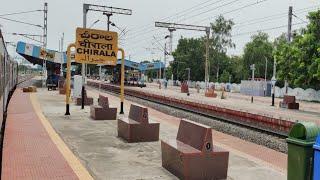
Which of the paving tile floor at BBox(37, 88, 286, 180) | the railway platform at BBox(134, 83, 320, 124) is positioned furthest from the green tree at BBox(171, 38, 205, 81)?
the paving tile floor at BBox(37, 88, 286, 180)

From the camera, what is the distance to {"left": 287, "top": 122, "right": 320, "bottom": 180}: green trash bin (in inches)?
205

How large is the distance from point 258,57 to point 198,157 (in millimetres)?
80113

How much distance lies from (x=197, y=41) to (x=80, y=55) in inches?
2799

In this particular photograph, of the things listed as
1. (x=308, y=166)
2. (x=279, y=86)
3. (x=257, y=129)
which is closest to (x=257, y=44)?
(x=279, y=86)

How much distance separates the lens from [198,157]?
752 centimetres

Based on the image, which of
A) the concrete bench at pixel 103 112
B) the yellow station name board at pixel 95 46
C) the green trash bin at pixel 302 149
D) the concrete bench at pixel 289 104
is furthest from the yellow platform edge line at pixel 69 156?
the concrete bench at pixel 289 104

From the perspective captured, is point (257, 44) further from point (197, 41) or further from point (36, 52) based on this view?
point (36, 52)

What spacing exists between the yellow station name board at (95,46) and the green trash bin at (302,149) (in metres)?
13.8

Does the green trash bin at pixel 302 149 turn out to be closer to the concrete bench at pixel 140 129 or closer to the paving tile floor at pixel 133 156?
the paving tile floor at pixel 133 156

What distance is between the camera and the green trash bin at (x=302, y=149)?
5.22m

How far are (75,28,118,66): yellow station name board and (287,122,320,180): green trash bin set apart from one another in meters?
13.8

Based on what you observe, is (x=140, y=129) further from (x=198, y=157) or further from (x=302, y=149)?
(x=302, y=149)

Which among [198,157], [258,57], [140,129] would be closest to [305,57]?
[140,129]

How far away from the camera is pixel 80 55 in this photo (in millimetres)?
18578
